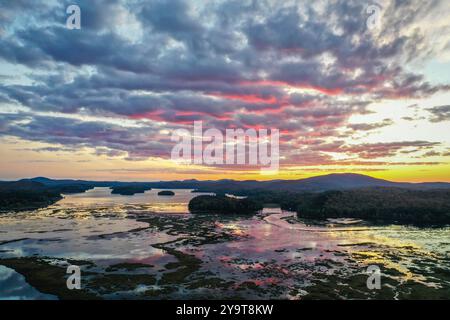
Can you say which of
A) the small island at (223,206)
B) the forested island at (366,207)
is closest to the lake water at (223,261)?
the forested island at (366,207)

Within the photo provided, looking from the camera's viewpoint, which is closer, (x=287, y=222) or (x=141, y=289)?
(x=141, y=289)

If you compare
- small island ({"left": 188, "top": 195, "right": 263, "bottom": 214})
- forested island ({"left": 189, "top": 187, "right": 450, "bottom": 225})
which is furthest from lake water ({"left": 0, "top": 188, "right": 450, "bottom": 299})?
small island ({"left": 188, "top": 195, "right": 263, "bottom": 214})

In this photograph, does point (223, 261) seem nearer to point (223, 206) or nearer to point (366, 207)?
point (366, 207)

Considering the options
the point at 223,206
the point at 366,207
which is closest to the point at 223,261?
the point at 366,207

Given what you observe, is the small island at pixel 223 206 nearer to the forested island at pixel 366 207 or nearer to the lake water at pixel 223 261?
the forested island at pixel 366 207

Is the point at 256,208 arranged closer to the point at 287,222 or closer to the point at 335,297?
the point at 287,222

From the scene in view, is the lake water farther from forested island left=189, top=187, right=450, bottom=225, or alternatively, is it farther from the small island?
the small island
